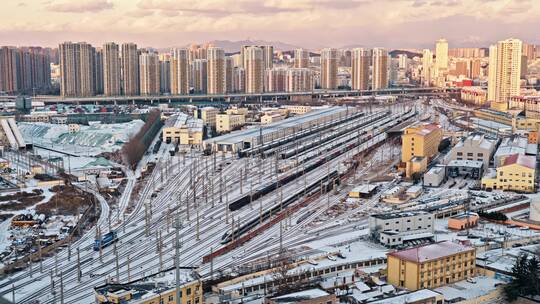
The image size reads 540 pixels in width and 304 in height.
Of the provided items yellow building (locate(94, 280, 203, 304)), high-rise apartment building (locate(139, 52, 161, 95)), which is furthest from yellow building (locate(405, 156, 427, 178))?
high-rise apartment building (locate(139, 52, 161, 95))

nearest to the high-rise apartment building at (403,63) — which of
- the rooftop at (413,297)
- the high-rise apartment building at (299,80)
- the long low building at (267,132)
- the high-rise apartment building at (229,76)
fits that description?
the high-rise apartment building at (299,80)

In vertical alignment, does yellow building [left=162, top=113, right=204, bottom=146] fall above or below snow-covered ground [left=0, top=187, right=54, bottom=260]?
above

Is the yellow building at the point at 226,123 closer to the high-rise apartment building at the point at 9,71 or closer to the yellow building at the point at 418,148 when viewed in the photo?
the yellow building at the point at 418,148

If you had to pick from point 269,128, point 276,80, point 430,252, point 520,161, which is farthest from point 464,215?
point 276,80

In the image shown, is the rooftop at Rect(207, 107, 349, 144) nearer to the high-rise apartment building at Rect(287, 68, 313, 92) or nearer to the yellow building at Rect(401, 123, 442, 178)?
the yellow building at Rect(401, 123, 442, 178)

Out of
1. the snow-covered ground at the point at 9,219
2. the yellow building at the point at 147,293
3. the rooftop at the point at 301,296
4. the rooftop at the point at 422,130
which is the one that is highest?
the rooftop at the point at 422,130

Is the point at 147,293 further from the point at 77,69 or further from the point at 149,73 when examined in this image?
the point at 77,69
